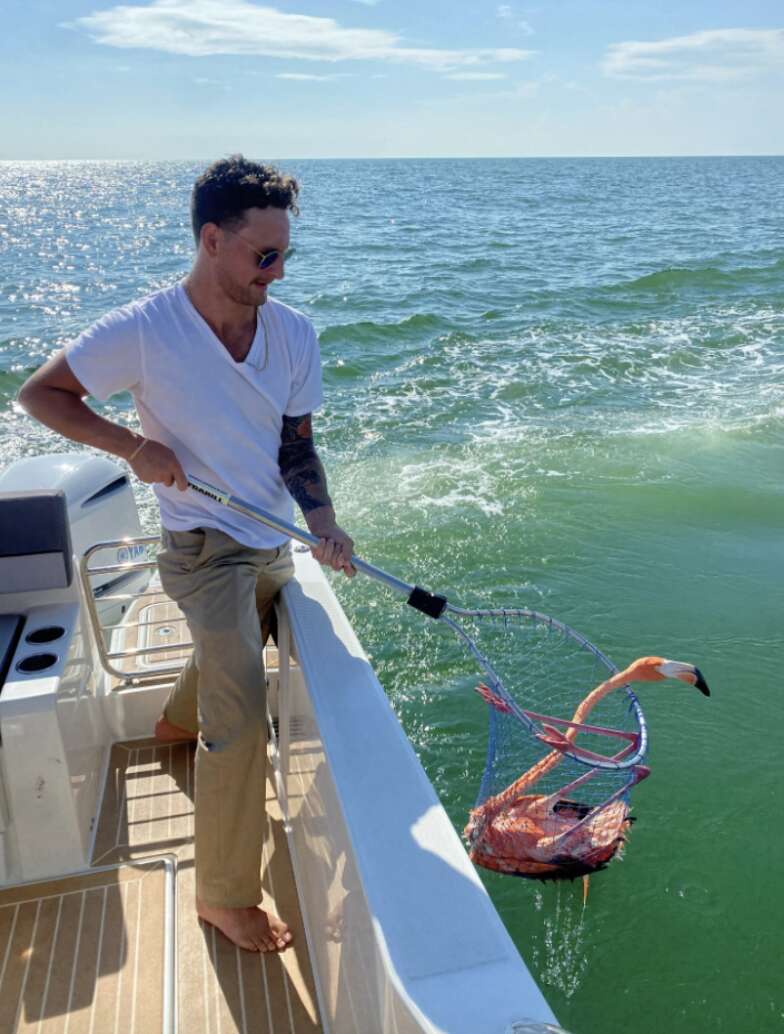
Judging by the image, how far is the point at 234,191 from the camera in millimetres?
2076

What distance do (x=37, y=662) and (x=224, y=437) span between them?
0.85 m

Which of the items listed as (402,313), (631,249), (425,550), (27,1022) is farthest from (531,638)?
(631,249)

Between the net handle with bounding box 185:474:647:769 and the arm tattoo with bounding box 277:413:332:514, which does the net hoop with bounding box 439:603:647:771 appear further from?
the arm tattoo with bounding box 277:413:332:514

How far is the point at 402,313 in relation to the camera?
1638 centimetres

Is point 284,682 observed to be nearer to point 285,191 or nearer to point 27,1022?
point 27,1022

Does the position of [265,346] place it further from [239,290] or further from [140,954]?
[140,954]

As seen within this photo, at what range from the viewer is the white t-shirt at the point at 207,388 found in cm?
213

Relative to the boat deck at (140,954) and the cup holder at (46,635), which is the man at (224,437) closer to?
the boat deck at (140,954)

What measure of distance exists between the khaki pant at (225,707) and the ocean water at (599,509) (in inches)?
73.1

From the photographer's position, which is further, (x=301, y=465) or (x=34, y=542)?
(x=34, y=542)

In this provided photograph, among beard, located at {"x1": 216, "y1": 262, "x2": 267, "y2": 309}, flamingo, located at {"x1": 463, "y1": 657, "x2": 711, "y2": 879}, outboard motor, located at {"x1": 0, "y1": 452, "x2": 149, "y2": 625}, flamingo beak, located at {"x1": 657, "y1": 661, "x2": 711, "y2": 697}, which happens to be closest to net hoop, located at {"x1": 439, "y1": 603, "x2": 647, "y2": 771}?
flamingo beak, located at {"x1": 657, "y1": 661, "x2": 711, "y2": 697}

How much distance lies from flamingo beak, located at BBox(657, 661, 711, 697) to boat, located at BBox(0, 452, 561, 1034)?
0.86 metres

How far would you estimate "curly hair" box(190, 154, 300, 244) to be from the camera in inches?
81.9

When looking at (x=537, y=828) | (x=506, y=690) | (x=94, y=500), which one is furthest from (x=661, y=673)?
(x=94, y=500)
